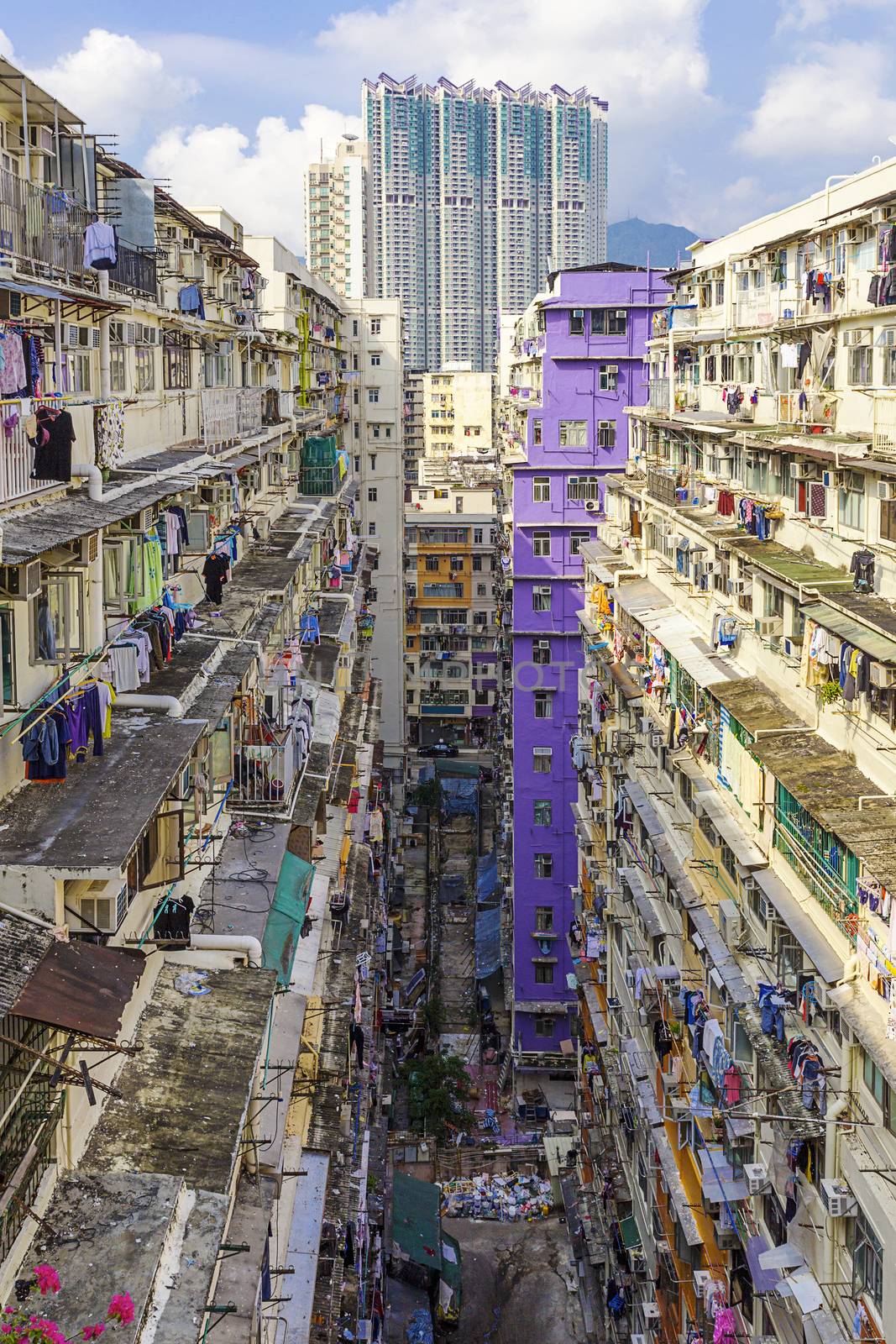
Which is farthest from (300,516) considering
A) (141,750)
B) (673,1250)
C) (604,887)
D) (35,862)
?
(35,862)

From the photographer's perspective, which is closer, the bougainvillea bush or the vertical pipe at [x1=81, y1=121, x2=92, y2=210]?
the bougainvillea bush

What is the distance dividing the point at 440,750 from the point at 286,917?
4316 cm

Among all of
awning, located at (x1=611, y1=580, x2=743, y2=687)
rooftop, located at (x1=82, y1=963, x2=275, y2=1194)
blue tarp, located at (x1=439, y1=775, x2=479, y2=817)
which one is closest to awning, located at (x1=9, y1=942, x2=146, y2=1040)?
rooftop, located at (x1=82, y1=963, x2=275, y2=1194)

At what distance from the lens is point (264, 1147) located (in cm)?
1423

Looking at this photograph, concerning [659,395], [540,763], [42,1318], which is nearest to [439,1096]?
[540,763]

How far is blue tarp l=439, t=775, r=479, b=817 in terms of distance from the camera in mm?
56562

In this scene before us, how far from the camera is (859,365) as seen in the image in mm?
17203

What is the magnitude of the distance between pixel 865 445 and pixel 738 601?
3.99 meters

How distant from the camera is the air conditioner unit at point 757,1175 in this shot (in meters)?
14.9

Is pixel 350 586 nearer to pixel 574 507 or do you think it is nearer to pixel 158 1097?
pixel 574 507

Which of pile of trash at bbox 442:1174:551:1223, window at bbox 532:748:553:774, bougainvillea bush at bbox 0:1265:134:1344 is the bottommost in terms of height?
pile of trash at bbox 442:1174:551:1223

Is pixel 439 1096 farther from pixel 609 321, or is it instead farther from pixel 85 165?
pixel 85 165

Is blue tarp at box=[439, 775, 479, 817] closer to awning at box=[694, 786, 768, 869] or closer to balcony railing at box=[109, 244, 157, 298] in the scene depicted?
awning at box=[694, 786, 768, 869]

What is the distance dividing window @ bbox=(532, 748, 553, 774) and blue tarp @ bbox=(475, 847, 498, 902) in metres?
10.0
